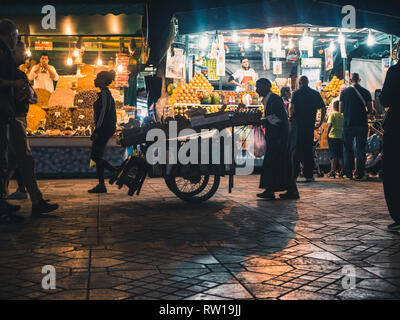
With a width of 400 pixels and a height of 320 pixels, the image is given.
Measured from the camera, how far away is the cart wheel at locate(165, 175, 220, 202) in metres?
7.82

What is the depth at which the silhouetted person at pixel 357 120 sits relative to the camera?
12.1m

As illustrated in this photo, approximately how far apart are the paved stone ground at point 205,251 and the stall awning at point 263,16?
3.46 metres

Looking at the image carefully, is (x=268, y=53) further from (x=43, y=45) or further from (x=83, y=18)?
(x=43, y=45)

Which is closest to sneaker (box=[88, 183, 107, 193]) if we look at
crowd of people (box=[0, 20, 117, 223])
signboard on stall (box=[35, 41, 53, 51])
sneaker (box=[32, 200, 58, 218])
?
crowd of people (box=[0, 20, 117, 223])

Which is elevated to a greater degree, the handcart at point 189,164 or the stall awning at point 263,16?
the stall awning at point 263,16

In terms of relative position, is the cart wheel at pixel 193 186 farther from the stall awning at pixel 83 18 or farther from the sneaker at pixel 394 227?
the stall awning at pixel 83 18

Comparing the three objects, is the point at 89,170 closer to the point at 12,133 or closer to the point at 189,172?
the point at 189,172

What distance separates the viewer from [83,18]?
38.5 feet

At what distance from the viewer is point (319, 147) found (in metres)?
14.9

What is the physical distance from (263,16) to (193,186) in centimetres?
370

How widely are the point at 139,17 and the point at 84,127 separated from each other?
3.28 m

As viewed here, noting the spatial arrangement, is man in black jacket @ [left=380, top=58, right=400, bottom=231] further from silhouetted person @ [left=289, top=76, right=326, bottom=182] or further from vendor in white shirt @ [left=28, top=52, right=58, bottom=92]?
vendor in white shirt @ [left=28, top=52, right=58, bottom=92]

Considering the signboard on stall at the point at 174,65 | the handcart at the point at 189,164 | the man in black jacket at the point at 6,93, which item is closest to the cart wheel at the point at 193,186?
the handcart at the point at 189,164

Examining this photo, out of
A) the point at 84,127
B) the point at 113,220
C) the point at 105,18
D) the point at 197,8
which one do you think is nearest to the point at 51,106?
the point at 84,127
